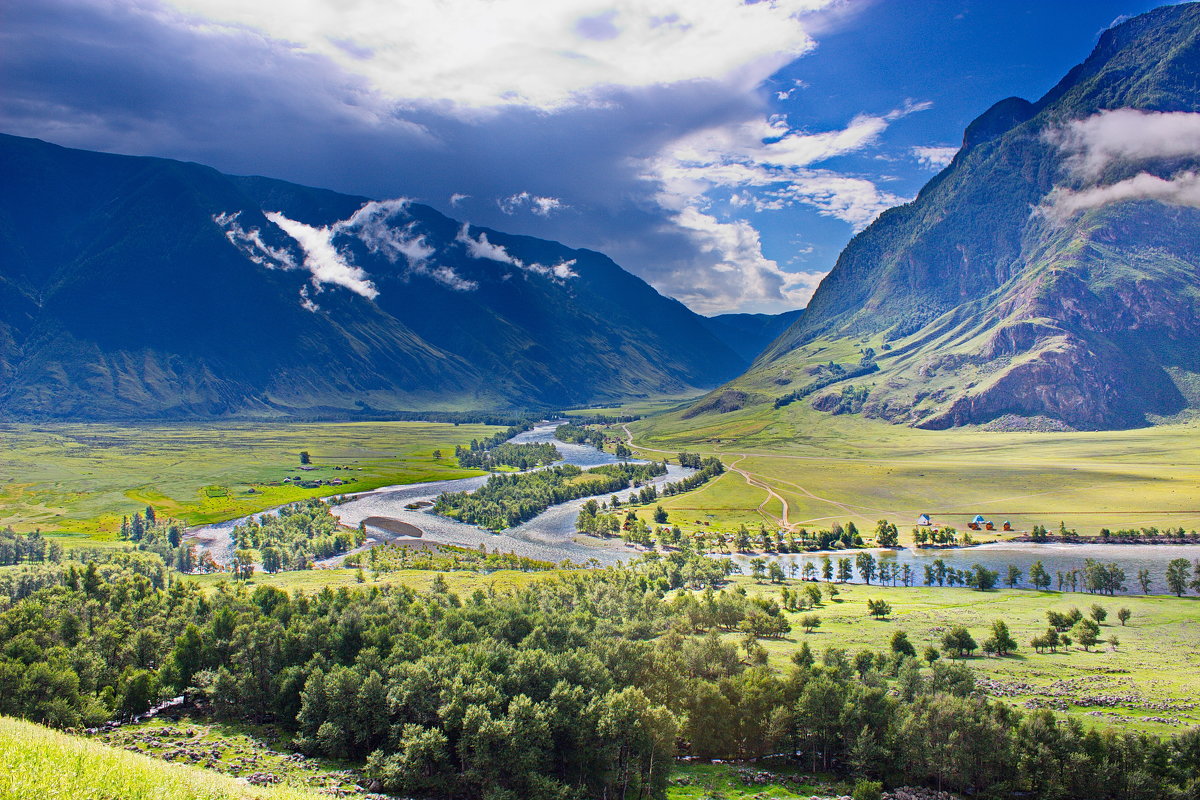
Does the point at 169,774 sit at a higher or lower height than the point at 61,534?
higher

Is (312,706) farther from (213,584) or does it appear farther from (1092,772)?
(213,584)

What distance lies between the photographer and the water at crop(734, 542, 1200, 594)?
503 feet

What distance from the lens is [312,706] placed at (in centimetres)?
6488

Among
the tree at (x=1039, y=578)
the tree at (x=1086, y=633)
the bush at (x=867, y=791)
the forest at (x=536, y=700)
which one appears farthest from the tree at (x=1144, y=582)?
the bush at (x=867, y=791)

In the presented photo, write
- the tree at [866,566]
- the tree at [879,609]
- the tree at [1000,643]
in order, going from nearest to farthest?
the tree at [1000,643]
the tree at [879,609]
the tree at [866,566]

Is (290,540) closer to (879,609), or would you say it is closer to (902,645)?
(879,609)

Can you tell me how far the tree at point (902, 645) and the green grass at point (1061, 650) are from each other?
362 centimetres

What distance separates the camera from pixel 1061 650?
315ft

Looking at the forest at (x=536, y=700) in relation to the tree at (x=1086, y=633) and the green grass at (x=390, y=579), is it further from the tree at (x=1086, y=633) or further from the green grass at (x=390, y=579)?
the green grass at (x=390, y=579)

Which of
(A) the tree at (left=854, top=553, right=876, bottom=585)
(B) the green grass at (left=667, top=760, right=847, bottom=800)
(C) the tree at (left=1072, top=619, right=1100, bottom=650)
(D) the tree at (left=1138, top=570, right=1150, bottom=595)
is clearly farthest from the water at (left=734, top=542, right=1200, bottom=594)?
(B) the green grass at (left=667, top=760, right=847, bottom=800)

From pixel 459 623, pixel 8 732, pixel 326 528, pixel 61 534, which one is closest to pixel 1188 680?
pixel 459 623

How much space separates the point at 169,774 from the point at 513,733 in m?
34.9

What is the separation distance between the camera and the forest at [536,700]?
57531mm

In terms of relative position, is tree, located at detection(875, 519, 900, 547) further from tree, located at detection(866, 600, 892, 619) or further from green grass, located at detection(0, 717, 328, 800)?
green grass, located at detection(0, 717, 328, 800)
